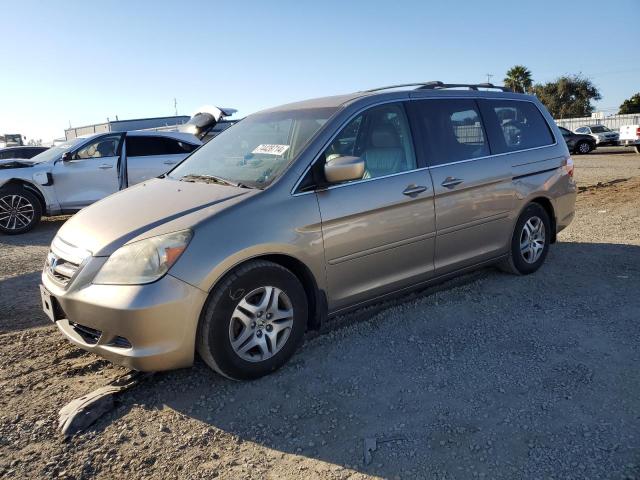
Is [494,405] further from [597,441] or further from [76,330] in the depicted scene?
[76,330]

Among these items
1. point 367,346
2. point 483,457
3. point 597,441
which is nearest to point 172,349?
point 367,346

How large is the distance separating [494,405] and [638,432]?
0.70 m

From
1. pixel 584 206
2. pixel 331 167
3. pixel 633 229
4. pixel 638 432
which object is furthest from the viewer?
pixel 584 206

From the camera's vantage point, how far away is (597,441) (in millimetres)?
2545

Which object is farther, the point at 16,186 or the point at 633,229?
the point at 16,186

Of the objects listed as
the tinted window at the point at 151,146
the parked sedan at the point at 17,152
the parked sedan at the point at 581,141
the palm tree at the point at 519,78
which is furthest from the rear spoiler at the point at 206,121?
the palm tree at the point at 519,78

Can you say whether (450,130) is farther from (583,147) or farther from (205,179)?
(583,147)

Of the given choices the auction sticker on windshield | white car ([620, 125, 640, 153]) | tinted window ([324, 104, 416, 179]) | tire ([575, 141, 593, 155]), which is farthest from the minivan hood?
tire ([575, 141, 593, 155])

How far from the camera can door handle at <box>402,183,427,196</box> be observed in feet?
12.7

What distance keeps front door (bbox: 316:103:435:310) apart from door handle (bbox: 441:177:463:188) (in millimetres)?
183

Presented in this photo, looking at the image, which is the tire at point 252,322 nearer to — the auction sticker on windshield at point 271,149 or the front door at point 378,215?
the front door at point 378,215

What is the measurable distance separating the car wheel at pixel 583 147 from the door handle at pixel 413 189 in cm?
2640

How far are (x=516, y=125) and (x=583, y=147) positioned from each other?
982 inches

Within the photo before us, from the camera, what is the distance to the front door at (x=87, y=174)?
8930 millimetres
